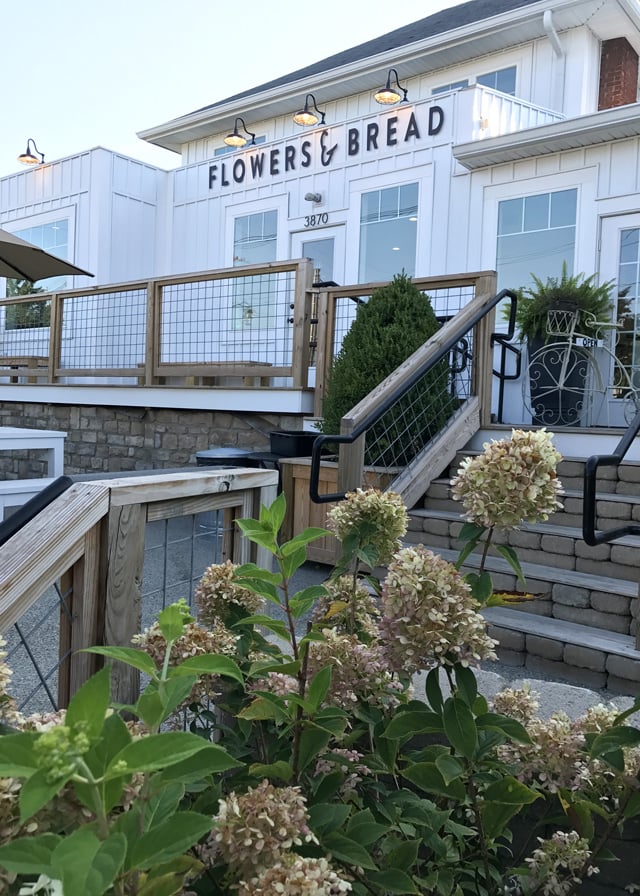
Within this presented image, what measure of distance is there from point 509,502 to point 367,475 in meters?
4.07

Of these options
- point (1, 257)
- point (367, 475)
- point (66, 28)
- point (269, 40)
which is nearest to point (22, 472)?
point (1, 257)

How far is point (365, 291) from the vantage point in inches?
257

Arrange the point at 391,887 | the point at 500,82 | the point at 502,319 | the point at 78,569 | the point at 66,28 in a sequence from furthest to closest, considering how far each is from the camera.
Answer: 1. the point at 66,28
2. the point at 500,82
3. the point at 502,319
4. the point at 78,569
5. the point at 391,887

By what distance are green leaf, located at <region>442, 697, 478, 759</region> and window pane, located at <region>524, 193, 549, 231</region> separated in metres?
8.17

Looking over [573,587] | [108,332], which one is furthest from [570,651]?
[108,332]

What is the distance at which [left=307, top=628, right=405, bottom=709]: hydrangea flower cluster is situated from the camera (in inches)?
42.9

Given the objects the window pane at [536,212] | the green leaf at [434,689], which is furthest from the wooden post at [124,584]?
the window pane at [536,212]

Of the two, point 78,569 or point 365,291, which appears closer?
point 78,569

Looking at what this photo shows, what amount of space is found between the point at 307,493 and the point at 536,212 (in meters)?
4.90

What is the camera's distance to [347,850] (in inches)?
32.1

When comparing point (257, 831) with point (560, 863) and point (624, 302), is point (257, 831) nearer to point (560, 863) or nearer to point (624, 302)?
point (560, 863)

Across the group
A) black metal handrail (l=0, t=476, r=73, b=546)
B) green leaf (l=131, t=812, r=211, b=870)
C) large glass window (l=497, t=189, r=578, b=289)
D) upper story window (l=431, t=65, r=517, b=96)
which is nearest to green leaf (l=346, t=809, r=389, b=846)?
green leaf (l=131, t=812, r=211, b=870)

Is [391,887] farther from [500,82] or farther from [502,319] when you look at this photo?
[500,82]

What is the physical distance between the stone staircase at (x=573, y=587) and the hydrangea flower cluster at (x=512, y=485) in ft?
7.85
